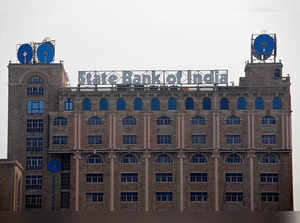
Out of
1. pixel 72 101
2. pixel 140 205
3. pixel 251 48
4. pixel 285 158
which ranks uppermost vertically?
pixel 251 48

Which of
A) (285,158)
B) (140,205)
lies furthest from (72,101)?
(285,158)

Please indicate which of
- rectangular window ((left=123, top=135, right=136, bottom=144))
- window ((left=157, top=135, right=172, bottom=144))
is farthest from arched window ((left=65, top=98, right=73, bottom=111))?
window ((left=157, top=135, right=172, bottom=144))

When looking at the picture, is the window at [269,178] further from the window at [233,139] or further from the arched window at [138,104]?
the arched window at [138,104]

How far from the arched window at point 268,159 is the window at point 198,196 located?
472 inches

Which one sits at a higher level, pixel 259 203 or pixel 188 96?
pixel 188 96

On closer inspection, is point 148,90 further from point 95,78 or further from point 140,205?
point 140,205

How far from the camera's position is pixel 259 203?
121 m

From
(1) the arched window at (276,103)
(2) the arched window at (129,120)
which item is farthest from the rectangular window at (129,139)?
(1) the arched window at (276,103)

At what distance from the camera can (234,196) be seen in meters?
122

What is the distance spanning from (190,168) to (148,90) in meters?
16.2

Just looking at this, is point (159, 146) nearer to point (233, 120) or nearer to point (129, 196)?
point (129, 196)

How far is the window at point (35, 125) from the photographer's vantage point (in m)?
128

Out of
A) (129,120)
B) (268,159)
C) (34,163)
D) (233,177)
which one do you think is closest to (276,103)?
(268,159)

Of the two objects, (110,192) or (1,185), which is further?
(110,192)
